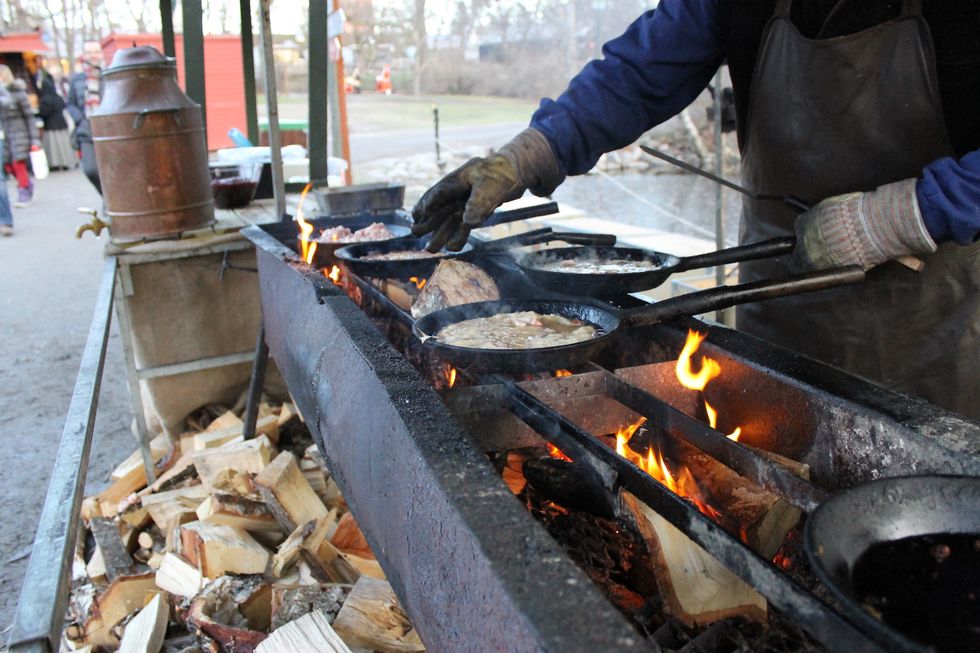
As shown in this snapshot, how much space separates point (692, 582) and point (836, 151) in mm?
1804

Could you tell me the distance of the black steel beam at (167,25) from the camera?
686 centimetres

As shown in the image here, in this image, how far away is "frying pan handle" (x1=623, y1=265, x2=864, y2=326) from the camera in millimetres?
2002

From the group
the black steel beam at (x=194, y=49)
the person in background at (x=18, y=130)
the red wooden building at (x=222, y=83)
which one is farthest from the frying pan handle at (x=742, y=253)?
the red wooden building at (x=222, y=83)

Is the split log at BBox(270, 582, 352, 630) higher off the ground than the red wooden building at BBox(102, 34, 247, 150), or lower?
lower

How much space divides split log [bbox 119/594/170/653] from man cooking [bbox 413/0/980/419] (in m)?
1.94

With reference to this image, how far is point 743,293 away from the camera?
2.01 m

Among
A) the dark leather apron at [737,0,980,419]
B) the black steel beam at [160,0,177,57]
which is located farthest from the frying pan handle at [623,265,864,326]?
the black steel beam at [160,0,177,57]

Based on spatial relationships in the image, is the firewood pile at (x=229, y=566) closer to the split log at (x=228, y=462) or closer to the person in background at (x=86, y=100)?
the split log at (x=228, y=462)

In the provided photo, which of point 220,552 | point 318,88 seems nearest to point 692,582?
point 220,552

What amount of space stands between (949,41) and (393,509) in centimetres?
228

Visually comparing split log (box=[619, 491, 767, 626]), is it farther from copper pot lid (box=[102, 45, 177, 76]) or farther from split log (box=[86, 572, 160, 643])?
copper pot lid (box=[102, 45, 177, 76])

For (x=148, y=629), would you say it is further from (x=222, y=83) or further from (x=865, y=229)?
(x=222, y=83)

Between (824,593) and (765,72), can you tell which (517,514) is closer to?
(824,593)

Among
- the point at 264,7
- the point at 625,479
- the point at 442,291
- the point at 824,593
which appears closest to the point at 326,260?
the point at 442,291
